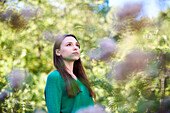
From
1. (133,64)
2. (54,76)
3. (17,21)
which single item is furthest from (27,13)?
(54,76)

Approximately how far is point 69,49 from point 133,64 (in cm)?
65

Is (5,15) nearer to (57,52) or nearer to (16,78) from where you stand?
(16,78)

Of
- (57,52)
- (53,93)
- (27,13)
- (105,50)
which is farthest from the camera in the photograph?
(27,13)

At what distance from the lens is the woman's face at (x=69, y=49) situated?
82 cm

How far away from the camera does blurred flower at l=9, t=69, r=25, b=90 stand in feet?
5.72

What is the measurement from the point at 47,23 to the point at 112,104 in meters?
1.00

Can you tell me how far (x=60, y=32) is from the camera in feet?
6.25

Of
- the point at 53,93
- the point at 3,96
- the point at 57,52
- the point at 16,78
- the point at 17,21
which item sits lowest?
the point at 3,96

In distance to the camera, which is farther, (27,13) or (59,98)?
(27,13)

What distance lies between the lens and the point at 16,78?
177cm

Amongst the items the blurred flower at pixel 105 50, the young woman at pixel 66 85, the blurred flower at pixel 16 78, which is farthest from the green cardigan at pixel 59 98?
the blurred flower at pixel 16 78

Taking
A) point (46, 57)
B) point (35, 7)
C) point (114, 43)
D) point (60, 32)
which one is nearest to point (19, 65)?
point (46, 57)

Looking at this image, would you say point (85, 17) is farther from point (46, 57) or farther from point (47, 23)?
point (46, 57)

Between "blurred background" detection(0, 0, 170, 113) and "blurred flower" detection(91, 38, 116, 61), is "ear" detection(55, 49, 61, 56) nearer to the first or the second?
"blurred background" detection(0, 0, 170, 113)
